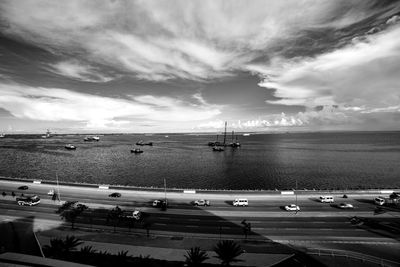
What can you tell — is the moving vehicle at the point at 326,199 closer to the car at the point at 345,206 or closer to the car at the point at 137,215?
the car at the point at 345,206

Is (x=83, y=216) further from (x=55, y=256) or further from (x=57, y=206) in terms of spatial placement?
(x=55, y=256)

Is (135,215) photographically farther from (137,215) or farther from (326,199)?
(326,199)

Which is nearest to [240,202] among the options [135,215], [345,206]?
[345,206]

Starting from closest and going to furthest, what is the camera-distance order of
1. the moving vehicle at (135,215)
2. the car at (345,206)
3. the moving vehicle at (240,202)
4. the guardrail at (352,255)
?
1. the guardrail at (352,255)
2. the moving vehicle at (135,215)
3. the car at (345,206)
4. the moving vehicle at (240,202)

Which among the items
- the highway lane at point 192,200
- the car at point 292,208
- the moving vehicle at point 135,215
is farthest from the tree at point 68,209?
the car at point 292,208

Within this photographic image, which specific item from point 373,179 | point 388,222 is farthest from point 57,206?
point 373,179

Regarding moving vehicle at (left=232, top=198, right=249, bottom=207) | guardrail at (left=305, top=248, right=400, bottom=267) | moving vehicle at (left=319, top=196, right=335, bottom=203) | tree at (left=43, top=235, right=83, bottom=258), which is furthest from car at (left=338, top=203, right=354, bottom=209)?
tree at (left=43, top=235, right=83, bottom=258)
